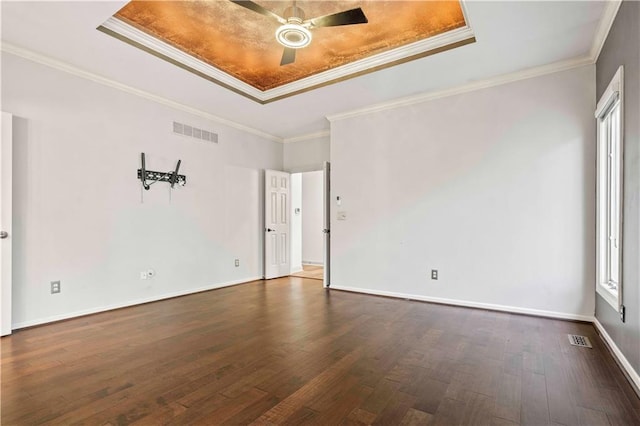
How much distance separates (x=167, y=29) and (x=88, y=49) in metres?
0.84

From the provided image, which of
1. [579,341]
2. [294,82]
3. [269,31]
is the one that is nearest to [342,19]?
[269,31]

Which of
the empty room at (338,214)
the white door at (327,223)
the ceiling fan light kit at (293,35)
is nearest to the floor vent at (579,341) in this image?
the empty room at (338,214)

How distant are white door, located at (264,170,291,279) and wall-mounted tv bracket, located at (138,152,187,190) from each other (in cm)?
175

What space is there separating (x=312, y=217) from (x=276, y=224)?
2491 mm

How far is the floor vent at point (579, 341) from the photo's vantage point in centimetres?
286

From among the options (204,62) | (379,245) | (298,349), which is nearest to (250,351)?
(298,349)

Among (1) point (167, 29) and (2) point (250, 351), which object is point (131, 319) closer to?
(2) point (250, 351)

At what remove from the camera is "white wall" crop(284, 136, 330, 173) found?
245 inches

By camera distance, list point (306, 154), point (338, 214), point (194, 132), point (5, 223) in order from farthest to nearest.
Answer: point (306, 154)
point (338, 214)
point (194, 132)
point (5, 223)

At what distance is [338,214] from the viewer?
5.31m

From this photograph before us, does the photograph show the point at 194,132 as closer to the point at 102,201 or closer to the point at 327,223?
the point at 102,201

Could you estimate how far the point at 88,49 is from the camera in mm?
3305

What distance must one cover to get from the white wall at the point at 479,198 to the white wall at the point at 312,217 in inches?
130

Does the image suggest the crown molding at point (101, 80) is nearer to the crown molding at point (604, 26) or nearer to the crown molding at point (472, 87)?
the crown molding at point (472, 87)
